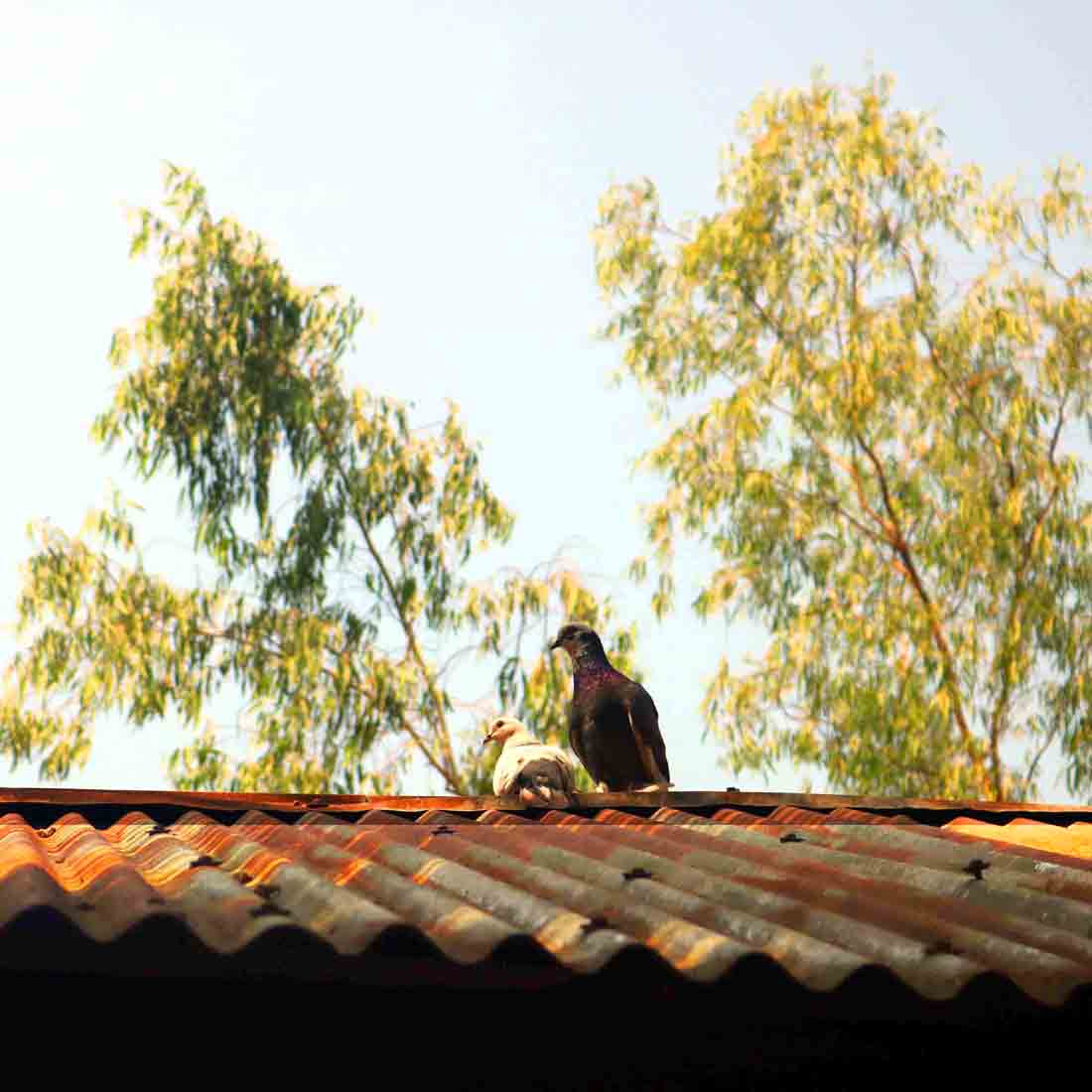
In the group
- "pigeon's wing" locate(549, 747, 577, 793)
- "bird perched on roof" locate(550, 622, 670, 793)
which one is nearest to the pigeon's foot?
"pigeon's wing" locate(549, 747, 577, 793)

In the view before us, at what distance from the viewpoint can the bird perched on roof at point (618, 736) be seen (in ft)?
26.2

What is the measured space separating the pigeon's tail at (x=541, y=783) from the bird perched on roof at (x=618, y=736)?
197 cm

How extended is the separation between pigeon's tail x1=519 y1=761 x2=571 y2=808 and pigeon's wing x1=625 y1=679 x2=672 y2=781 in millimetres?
2132

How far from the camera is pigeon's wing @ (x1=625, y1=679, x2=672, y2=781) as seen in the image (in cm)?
803

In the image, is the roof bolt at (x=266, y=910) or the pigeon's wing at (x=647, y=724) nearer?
the roof bolt at (x=266, y=910)

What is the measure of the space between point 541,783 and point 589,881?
6.39 feet

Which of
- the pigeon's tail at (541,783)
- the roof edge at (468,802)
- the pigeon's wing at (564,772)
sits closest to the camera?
the roof edge at (468,802)

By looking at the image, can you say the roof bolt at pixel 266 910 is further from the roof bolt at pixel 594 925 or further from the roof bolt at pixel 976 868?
the roof bolt at pixel 976 868

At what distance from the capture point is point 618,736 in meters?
8.05

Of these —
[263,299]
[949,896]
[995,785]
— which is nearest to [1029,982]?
[949,896]

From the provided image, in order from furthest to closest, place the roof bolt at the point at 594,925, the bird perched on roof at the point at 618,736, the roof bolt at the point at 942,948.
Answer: the bird perched on roof at the point at 618,736, the roof bolt at the point at 942,948, the roof bolt at the point at 594,925

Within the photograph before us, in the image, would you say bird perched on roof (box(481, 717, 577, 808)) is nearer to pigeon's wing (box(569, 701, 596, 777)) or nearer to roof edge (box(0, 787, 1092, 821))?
roof edge (box(0, 787, 1092, 821))

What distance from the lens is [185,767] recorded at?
16672 millimetres

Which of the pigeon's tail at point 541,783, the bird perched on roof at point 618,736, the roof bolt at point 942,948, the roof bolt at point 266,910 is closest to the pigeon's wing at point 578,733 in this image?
the bird perched on roof at point 618,736
